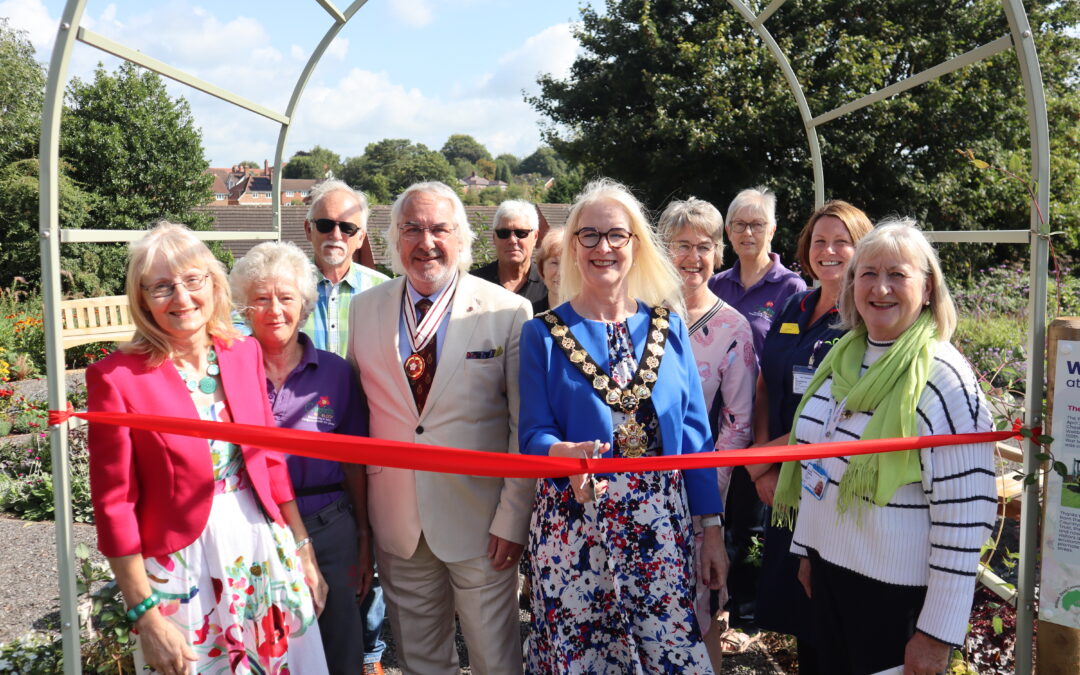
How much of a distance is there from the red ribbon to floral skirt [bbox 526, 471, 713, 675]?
0.70 feet

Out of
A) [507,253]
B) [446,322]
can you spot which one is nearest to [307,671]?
[446,322]

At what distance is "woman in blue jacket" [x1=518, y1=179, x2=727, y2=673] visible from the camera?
102 inches

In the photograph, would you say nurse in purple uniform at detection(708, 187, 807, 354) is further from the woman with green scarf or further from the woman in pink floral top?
the woman with green scarf

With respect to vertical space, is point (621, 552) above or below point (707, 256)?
below

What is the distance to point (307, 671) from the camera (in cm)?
256

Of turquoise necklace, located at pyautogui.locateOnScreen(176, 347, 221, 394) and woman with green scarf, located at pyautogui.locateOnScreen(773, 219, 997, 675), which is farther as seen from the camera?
turquoise necklace, located at pyautogui.locateOnScreen(176, 347, 221, 394)

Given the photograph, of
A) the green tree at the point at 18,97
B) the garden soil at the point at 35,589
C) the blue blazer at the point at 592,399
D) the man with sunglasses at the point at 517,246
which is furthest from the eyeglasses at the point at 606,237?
the green tree at the point at 18,97

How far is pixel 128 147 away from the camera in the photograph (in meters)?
22.8

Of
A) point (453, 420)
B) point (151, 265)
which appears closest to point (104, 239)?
point (151, 265)

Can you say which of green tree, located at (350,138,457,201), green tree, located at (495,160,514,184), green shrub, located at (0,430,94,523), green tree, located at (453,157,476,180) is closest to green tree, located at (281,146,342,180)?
green tree, located at (350,138,457,201)

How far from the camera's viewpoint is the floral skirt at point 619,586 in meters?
2.58

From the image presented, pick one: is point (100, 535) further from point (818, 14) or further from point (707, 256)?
point (818, 14)

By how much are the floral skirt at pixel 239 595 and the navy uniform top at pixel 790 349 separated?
202 cm

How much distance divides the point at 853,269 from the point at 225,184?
139m
